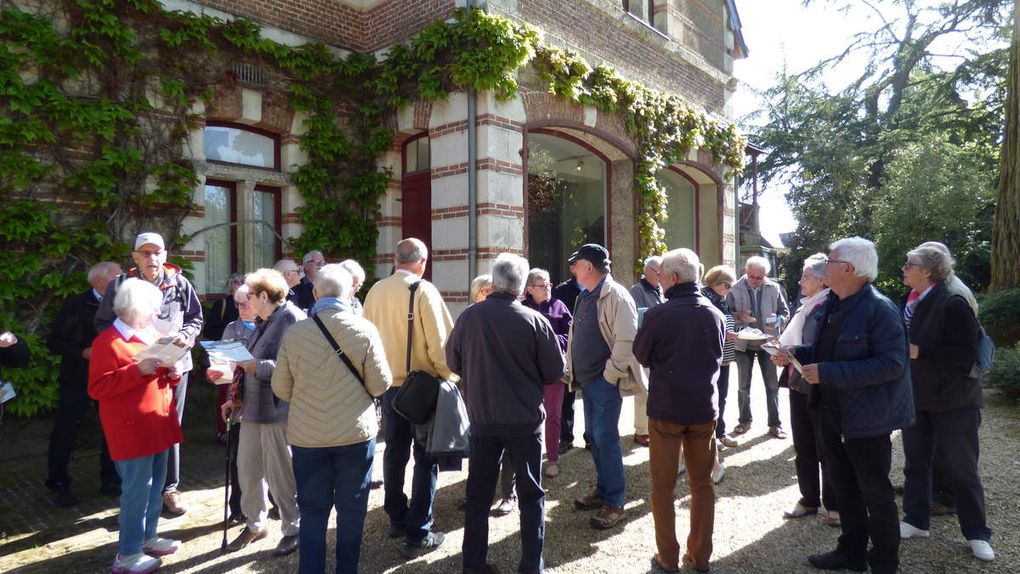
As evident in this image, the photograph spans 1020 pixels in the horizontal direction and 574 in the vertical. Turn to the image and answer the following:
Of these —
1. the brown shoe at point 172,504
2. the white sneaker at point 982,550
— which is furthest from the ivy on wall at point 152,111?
the white sneaker at point 982,550

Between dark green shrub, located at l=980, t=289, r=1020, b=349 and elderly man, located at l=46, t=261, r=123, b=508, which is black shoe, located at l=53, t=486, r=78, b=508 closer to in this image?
elderly man, located at l=46, t=261, r=123, b=508

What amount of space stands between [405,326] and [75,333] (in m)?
3.01

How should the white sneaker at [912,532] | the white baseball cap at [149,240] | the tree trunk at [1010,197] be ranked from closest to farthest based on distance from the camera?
the white sneaker at [912,532] < the white baseball cap at [149,240] < the tree trunk at [1010,197]

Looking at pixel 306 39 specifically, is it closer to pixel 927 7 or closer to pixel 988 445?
pixel 988 445

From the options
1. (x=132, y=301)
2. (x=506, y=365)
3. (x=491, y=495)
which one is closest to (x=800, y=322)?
(x=506, y=365)

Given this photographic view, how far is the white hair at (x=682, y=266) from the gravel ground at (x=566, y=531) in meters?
1.71

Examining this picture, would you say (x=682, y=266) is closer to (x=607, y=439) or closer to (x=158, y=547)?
(x=607, y=439)

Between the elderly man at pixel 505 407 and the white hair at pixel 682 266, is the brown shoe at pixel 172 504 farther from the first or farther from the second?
the white hair at pixel 682 266

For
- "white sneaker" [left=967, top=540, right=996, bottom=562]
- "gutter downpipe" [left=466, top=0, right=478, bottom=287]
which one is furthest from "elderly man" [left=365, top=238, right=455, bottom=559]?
"gutter downpipe" [left=466, top=0, right=478, bottom=287]

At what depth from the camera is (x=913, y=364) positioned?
403 centimetres

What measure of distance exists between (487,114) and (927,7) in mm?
22918

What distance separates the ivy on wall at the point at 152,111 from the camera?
6.06 m

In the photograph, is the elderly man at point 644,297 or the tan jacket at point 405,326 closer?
the tan jacket at point 405,326

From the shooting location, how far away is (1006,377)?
8.31 meters
